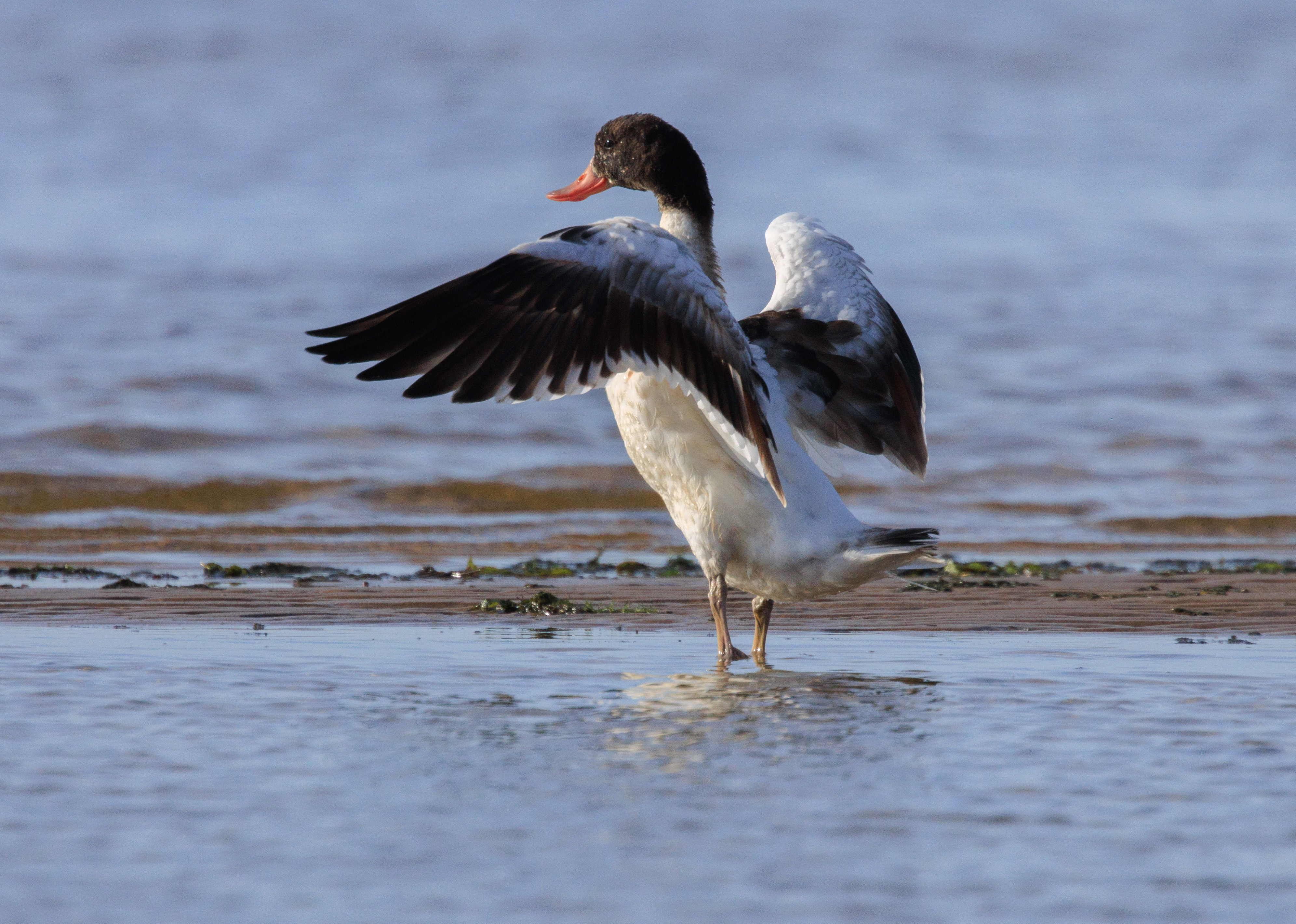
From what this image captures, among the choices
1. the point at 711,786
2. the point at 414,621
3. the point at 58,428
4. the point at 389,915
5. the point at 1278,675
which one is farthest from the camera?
the point at 58,428

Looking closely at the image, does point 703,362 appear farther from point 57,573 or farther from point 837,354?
point 57,573

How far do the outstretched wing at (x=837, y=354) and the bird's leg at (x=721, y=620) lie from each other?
2.02 ft

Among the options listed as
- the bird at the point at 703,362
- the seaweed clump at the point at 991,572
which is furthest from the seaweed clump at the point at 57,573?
the seaweed clump at the point at 991,572

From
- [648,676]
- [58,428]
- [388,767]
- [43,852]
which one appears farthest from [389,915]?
[58,428]

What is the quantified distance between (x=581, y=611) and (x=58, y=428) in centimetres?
669

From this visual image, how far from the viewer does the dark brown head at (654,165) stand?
6.28 m

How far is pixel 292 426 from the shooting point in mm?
12578

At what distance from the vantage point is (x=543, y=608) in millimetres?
6824

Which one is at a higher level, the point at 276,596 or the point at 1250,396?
the point at 1250,396

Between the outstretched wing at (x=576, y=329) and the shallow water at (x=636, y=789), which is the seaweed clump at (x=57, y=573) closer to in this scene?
the shallow water at (x=636, y=789)

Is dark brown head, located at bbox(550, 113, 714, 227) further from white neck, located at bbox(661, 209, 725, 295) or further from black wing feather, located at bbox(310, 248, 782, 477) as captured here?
black wing feather, located at bbox(310, 248, 782, 477)

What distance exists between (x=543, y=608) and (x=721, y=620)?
1480 mm

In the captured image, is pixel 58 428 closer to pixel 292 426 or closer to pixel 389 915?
pixel 292 426

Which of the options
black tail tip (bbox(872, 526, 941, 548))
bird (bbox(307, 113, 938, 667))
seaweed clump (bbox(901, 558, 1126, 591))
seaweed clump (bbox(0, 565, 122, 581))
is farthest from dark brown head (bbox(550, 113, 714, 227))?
seaweed clump (bbox(0, 565, 122, 581))
